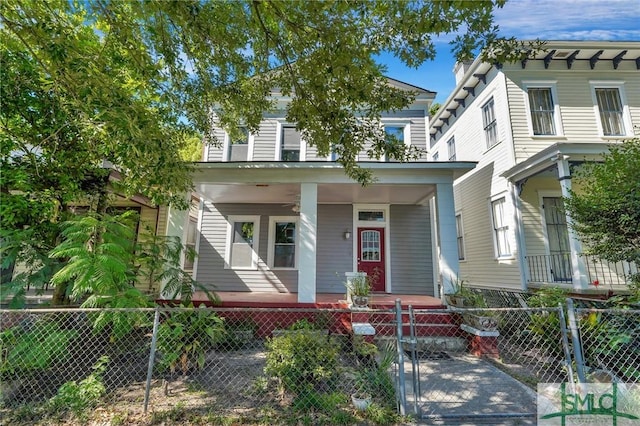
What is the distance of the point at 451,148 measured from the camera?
40.8ft

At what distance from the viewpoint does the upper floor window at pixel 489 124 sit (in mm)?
9224

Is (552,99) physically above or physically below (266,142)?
above

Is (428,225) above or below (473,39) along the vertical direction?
below

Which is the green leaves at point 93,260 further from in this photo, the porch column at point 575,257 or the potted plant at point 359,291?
the porch column at point 575,257

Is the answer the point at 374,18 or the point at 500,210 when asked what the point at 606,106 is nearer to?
the point at 500,210

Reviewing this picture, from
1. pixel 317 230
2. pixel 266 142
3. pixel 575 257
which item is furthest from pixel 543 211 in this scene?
pixel 266 142

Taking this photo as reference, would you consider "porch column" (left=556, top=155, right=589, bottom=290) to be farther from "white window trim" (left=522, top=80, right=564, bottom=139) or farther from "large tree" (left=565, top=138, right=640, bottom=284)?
"white window trim" (left=522, top=80, right=564, bottom=139)

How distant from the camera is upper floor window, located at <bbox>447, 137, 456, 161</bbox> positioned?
1209cm

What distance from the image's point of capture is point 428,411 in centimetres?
345

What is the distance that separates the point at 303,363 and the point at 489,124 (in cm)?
919

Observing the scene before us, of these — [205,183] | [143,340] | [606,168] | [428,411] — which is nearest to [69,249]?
[143,340]

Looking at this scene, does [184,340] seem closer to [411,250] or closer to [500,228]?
[411,250]

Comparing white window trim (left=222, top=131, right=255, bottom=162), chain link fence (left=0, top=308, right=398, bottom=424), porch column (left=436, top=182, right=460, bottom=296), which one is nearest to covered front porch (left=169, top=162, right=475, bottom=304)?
porch column (left=436, top=182, right=460, bottom=296)

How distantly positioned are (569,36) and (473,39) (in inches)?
312
